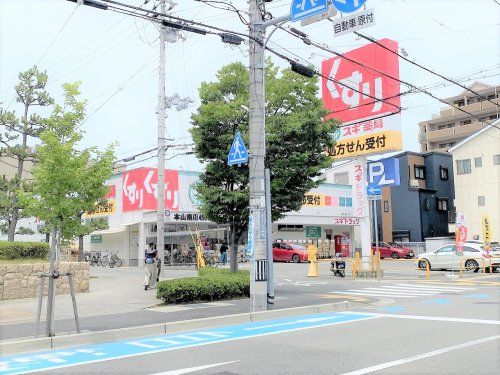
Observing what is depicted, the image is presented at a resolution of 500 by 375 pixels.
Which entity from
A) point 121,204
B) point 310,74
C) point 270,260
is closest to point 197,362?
point 270,260

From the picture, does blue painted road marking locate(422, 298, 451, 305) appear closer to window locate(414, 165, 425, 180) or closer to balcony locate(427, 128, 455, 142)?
window locate(414, 165, 425, 180)

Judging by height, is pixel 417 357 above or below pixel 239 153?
below

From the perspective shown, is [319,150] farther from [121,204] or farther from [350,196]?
[350,196]

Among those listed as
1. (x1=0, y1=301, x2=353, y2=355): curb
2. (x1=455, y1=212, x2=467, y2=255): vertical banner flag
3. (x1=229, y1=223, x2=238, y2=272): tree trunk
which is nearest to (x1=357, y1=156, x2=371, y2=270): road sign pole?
(x1=455, y1=212, x2=467, y2=255): vertical banner flag

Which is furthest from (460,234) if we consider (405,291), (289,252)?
(289,252)

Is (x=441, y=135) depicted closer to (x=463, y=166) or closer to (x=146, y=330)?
(x=463, y=166)

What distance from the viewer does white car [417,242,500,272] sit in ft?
88.0

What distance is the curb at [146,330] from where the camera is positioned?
8844 mm

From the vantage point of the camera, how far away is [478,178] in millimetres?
48031

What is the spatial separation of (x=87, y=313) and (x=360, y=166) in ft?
55.1

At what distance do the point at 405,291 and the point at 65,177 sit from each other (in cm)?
1269

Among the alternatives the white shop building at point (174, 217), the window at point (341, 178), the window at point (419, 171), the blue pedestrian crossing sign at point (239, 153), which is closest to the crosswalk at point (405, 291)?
the blue pedestrian crossing sign at point (239, 153)

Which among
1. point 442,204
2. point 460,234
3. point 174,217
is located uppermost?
point 442,204

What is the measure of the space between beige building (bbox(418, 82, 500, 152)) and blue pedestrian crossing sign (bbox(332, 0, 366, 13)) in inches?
2676
